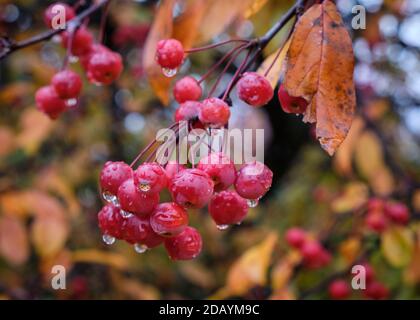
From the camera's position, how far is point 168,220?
0.81 meters

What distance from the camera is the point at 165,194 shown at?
2.69 metres

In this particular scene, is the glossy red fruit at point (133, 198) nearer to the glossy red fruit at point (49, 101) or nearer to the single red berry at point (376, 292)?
the glossy red fruit at point (49, 101)

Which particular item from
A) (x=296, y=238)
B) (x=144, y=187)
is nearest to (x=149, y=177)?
(x=144, y=187)

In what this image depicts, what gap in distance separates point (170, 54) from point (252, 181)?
1.00 feet

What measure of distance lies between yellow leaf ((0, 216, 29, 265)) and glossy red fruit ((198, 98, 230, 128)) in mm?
1581

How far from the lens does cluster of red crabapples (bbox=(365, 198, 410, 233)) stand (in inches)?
79.7

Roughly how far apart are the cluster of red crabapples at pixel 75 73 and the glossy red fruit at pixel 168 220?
49 centimetres

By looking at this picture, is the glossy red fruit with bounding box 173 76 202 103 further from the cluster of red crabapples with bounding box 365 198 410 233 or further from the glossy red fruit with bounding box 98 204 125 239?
the cluster of red crabapples with bounding box 365 198 410 233

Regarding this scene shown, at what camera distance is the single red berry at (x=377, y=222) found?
200cm

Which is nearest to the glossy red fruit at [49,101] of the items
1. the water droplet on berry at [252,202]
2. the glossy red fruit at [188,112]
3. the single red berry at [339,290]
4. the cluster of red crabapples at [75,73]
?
the cluster of red crabapples at [75,73]

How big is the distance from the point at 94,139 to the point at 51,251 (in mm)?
1087

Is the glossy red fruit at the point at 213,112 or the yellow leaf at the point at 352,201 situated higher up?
the yellow leaf at the point at 352,201

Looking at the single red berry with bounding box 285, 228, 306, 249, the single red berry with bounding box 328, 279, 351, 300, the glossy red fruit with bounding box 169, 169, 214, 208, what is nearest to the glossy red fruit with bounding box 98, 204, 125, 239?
the glossy red fruit with bounding box 169, 169, 214, 208

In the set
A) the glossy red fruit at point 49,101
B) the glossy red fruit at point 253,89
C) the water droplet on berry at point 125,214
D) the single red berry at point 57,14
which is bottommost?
the water droplet on berry at point 125,214
